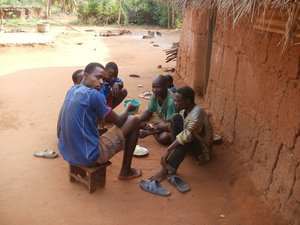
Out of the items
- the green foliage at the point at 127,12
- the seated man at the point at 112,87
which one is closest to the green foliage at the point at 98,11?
the green foliage at the point at 127,12

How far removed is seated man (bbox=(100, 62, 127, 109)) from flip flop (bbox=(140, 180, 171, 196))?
1675 millimetres

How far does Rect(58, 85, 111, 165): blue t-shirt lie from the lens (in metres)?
3.10

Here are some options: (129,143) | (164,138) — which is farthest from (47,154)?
(164,138)

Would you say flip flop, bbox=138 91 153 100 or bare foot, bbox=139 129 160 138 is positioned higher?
flip flop, bbox=138 91 153 100

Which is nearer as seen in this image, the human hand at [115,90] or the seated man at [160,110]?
the seated man at [160,110]

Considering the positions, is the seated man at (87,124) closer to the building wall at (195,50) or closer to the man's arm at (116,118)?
the man's arm at (116,118)

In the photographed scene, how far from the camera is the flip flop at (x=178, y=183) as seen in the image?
11.4 feet

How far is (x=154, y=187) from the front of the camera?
346cm

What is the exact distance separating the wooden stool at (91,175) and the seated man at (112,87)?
148cm

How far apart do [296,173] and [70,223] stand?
2077mm

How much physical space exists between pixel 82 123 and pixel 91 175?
56cm

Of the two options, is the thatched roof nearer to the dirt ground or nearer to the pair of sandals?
the dirt ground

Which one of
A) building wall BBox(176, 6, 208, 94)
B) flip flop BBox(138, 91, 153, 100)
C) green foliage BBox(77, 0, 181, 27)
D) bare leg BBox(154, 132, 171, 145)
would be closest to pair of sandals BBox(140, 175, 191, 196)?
bare leg BBox(154, 132, 171, 145)

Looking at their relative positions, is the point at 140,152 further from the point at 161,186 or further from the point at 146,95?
the point at 146,95
